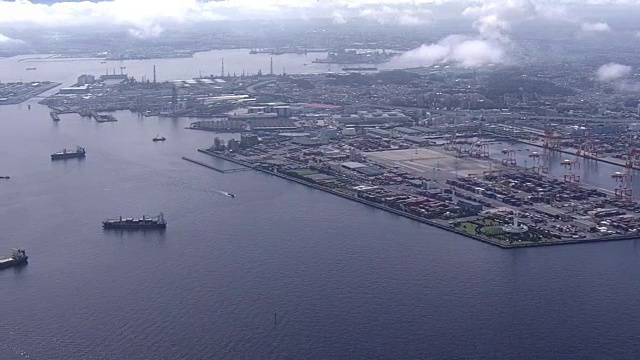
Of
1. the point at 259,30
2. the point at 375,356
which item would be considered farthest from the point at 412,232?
the point at 259,30

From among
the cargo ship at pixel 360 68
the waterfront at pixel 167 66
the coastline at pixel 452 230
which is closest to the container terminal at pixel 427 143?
the coastline at pixel 452 230

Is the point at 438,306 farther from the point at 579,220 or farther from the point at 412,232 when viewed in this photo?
the point at 579,220

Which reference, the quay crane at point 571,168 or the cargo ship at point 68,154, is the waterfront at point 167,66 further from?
the quay crane at point 571,168

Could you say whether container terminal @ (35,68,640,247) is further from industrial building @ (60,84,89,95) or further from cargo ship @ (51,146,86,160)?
cargo ship @ (51,146,86,160)

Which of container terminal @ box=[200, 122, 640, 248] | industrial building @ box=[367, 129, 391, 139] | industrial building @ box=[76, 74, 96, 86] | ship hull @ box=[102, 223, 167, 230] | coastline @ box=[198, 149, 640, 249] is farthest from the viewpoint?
industrial building @ box=[76, 74, 96, 86]

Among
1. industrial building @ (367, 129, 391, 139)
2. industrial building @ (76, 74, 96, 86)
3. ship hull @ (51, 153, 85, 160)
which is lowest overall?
ship hull @ (51, 153, 85, 160)

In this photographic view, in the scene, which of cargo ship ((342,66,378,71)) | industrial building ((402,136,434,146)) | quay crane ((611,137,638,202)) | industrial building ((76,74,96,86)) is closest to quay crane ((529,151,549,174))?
quay crane ((611,137,638,202))
